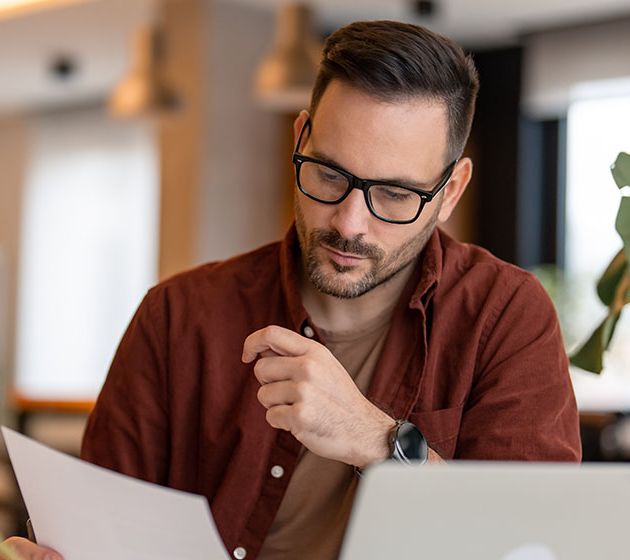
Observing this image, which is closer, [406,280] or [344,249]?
[344,249]

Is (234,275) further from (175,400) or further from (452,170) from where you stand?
(452,170)

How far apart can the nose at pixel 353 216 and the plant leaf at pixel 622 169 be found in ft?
0.94

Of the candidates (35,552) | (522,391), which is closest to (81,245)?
(522,391)

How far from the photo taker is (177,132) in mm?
5414

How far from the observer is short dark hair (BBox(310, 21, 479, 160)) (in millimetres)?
1380

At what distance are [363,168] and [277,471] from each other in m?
0.38

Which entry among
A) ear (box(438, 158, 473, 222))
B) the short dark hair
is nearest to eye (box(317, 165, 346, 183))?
the short dark hair

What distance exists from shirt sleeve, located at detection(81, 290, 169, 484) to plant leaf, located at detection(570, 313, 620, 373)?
1.75 ft

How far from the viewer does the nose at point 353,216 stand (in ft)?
4.41

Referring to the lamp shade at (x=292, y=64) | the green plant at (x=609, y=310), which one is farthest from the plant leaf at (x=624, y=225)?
the lamp shade at (x=292, y=64)

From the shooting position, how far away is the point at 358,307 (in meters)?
1.52

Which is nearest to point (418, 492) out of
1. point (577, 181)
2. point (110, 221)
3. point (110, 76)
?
point (577, 181)

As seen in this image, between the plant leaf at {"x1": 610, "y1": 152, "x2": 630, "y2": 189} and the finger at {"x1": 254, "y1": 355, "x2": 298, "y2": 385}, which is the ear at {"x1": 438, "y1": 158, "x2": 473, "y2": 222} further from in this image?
the finger at {"x1": 254, "y1": 355, "x2": 298, "y2": 385}

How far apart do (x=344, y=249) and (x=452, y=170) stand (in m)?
0.19
